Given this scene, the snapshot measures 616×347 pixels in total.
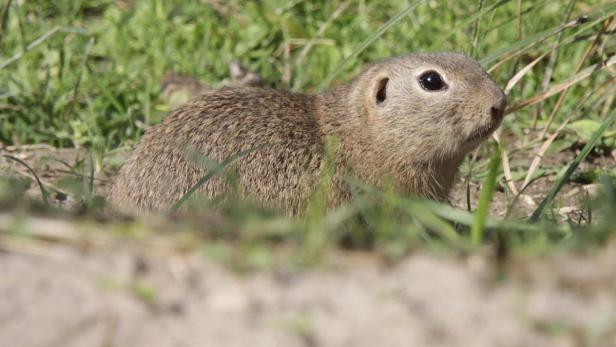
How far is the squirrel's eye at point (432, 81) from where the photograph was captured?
452 cm

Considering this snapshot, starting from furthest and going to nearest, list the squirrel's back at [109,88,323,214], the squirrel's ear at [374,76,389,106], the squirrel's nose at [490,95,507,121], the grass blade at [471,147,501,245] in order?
the squirrel's ear at [374,76,389,106]
the squirrel's nose at [490,95,507,121]
the squirrel's back at [109,88,323,214]
the grass blade at [471,147,501,245]

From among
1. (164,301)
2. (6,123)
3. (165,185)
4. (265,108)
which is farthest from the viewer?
(6,123)

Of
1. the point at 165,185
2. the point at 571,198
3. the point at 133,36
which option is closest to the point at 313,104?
the point at 165,185

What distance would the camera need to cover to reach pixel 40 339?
7.24 ft

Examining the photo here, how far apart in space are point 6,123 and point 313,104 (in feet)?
6.15

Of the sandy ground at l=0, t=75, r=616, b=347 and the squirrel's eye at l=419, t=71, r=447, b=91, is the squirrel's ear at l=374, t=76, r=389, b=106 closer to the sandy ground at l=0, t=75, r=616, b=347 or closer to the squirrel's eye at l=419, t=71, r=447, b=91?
the squirrel's eye at l=419, t=71, r=447, b=91

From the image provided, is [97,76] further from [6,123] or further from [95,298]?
[95,298]

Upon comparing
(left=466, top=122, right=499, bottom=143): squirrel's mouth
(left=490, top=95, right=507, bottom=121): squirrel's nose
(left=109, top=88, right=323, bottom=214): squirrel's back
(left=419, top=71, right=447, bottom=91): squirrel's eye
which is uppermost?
(left=419, top=71, right=447, bottom=91): squirrel's eye

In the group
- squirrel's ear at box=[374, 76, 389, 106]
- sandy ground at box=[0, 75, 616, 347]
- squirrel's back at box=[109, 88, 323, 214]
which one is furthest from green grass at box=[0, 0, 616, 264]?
sandy ground at box=[0, 75, 616, 347]

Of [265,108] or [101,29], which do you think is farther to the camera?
[101,29]

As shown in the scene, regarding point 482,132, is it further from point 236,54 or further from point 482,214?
point 236,54

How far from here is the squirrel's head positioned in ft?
14.3

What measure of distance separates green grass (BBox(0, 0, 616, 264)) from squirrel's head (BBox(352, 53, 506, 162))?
23 centimetres

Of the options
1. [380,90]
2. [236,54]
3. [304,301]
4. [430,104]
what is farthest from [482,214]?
[236,54]
